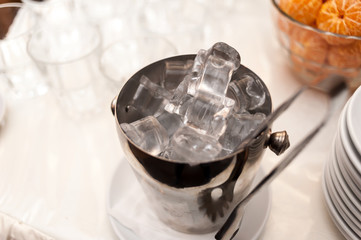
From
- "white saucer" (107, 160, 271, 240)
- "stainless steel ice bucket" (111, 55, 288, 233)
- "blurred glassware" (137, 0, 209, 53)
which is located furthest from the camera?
"blurred glassware" (137, 0, 209, 53)

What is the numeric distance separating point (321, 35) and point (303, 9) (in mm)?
66

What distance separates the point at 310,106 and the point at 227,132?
0.34 meters

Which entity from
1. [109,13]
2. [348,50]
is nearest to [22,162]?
[109,13]

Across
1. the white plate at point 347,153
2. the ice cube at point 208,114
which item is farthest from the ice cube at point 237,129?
the white plate at point 347,153

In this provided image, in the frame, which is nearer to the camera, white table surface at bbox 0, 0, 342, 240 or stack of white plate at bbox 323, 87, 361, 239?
stack of white plate at bbox 323, 87, 361, 239

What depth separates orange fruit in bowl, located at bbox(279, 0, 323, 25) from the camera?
64cm

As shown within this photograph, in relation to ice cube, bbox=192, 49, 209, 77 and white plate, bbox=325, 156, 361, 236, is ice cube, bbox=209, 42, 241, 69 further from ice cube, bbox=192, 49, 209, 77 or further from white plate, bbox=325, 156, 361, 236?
white plate, bbox=325, 156, 361, 236

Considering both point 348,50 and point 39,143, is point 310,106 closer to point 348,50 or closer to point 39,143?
point 348,50

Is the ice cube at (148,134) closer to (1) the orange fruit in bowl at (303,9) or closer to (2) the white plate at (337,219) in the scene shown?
(2) the white plate at (337,219)

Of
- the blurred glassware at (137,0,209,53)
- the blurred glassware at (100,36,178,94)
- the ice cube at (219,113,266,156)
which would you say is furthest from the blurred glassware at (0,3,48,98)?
the ice cube at (219,113,266,156)

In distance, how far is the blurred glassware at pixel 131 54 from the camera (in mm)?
777

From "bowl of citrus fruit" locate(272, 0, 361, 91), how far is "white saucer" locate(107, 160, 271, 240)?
269 mm

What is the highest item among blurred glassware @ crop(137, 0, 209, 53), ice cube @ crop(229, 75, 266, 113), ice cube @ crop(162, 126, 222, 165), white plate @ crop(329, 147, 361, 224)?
ice cube @ crop(229, 75, 266, 113)

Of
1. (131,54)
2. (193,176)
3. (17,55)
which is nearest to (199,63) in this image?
(193,176)
